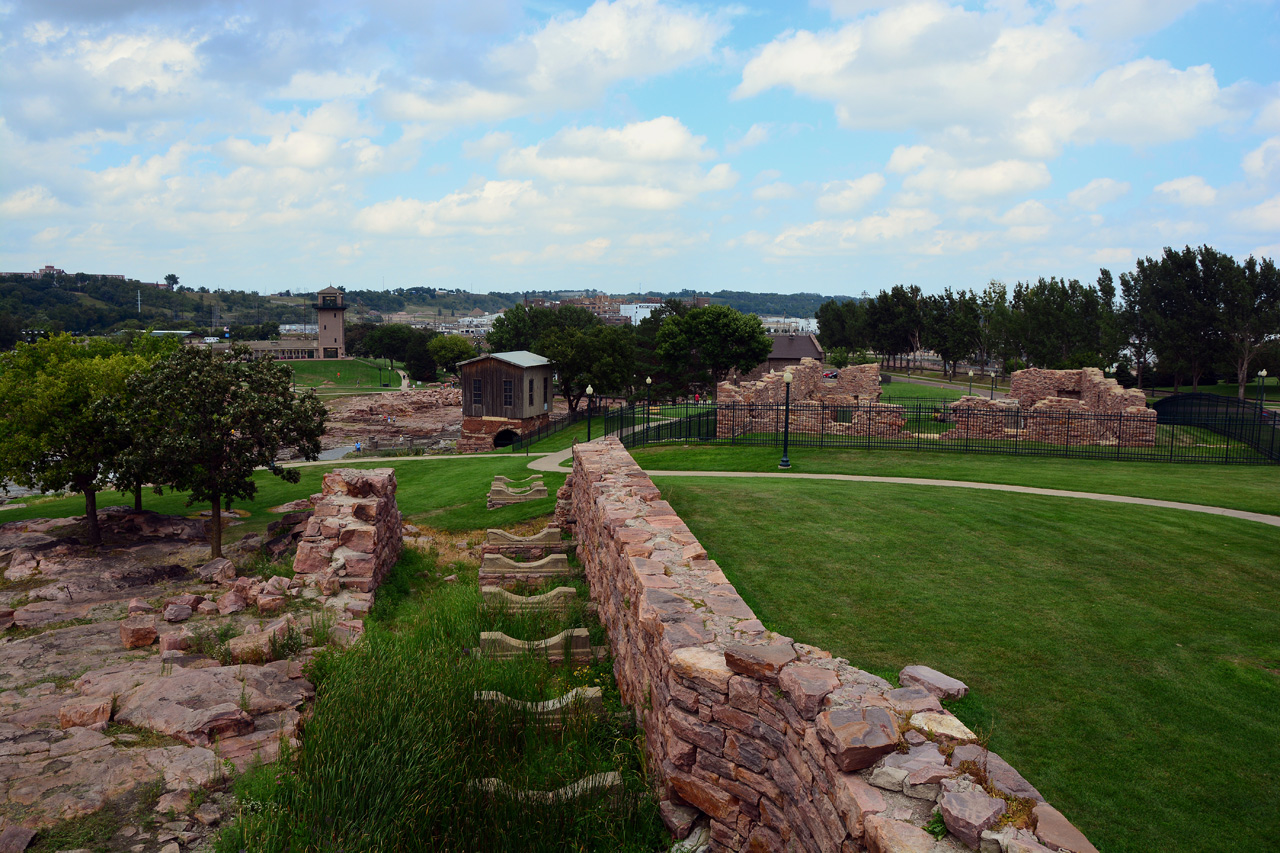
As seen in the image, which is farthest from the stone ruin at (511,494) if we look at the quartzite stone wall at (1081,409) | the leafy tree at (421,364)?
the leafy tree at (421,364)

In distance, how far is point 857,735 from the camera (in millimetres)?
4680

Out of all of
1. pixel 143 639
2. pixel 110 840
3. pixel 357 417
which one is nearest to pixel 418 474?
pixel 143 639

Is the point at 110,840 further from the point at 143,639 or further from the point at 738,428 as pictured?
the point at 738,428

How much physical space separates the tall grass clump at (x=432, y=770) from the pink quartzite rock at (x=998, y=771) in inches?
113

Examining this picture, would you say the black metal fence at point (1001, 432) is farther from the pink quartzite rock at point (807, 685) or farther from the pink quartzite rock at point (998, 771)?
the pink quartzite rock at point (998, 771)

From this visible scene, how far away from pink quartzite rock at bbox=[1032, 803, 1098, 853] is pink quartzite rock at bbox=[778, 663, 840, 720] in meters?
1.46

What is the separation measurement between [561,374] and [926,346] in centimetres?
4451

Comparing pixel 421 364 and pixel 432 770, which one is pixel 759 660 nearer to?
pixel 432 770

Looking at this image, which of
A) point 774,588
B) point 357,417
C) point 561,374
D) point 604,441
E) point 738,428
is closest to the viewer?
point 774,588

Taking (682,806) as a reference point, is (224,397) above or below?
above

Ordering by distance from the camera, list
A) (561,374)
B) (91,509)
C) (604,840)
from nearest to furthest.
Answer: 1. (604,840)
2. (91,509)
3. (561,374)

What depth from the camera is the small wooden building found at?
145 feet

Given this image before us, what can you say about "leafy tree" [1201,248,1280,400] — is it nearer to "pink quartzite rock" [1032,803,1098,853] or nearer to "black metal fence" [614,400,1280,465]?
"black metal fence" [614,400,1280,465]

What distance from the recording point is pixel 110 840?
18.3 feet
